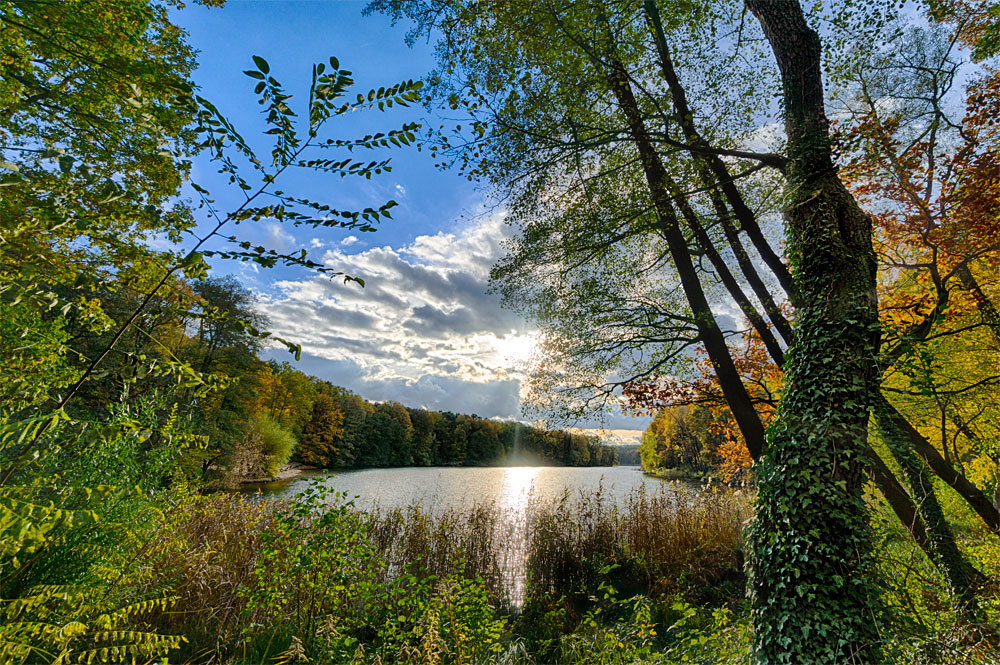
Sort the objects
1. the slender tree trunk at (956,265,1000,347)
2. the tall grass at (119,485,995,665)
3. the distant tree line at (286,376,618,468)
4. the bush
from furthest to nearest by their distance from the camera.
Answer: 1. the distant tree line at (286,376,618,468)
2. the bush
3. the slender tree trunk at (956,265,1000,347)
4. the tall grass at (119,485,995,665)

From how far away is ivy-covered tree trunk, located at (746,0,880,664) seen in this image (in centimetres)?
280

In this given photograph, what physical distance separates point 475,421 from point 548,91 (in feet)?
171

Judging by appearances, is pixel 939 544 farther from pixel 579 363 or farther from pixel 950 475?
pixel 579 363

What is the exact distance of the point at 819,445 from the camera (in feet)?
10.2

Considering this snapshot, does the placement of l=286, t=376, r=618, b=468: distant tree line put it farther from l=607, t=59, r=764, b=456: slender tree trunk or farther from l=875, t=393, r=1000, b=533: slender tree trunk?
l=875, t=393, r=1000, b=533: slender tree trunk

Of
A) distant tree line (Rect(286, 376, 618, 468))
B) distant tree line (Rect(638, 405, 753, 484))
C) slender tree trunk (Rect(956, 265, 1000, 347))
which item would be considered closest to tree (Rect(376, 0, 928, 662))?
slender tree trunk (Rect(956, 265, 1000, 347))

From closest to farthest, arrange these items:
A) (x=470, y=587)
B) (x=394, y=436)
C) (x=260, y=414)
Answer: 1. (x=470, y=587)
2. (x=260, y=414)
3. (x=394, y=436)

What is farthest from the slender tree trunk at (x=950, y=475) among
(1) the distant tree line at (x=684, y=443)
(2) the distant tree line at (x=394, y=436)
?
(2) the distant tree line at (x=394, y=436)

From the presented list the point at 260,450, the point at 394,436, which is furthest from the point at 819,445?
the point at 394,436

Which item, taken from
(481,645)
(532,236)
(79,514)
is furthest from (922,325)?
(79,514)

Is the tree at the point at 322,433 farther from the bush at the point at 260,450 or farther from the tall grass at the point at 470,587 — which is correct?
the tall grass at the point at 470,587

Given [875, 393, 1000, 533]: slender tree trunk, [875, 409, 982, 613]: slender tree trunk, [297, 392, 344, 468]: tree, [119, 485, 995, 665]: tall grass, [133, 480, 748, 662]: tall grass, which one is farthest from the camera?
[297, 392, 344, 468]: tree

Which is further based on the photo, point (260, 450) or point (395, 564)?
point (260, 450)

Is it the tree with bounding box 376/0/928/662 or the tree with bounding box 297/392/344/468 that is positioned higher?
the tree with bounding box 376/0/928/662
